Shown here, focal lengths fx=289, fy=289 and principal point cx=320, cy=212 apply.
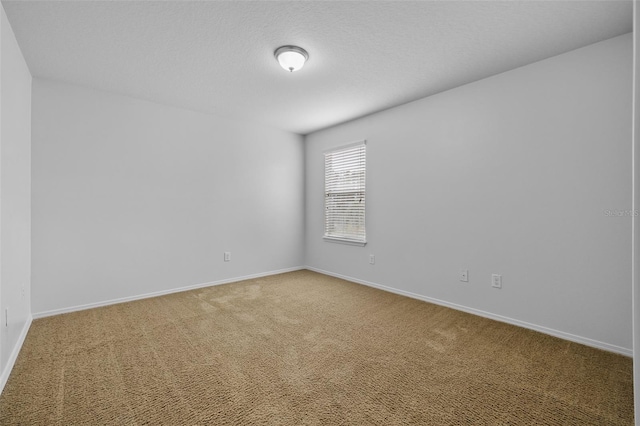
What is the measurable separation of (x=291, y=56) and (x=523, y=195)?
2.52 metres

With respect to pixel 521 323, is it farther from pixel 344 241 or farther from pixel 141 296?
pixel 141 296

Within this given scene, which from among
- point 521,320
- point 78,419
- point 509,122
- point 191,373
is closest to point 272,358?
point 191,373

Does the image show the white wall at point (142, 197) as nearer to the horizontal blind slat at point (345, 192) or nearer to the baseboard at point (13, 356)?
the baseboard at point (13, 356)

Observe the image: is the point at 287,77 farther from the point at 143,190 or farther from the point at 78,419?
the point at 78,419

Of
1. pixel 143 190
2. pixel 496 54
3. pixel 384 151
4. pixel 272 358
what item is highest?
pixel 496 54

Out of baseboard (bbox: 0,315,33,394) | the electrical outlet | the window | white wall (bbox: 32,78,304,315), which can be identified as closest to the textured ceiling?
white wall (bbox: 32,78,304,315)

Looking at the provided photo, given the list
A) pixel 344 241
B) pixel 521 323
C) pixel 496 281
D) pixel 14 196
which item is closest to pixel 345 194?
pixel 344 241

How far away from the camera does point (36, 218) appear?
300 cm

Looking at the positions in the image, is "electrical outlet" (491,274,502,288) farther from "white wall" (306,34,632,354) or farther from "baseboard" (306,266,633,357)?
"baseboard" (306,266,633,357)

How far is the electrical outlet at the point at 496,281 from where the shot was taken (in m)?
2.94

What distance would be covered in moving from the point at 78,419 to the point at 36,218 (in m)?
2.44

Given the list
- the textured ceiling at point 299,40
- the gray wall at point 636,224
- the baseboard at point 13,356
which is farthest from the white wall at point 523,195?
the baseboard at point 13,356

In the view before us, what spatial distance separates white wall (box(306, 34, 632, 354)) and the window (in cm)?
39

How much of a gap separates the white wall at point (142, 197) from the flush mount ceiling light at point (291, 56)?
209cm
